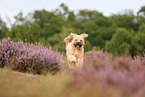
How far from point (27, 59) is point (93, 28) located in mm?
36927

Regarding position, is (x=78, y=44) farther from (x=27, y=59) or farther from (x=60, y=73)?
(x=27, y=59)

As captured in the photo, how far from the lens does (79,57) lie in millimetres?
7723

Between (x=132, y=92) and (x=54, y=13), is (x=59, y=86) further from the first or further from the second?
(x=54, y=13)

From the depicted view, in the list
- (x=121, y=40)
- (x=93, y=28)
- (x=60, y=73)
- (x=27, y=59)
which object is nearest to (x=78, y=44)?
(x=60, y=73)

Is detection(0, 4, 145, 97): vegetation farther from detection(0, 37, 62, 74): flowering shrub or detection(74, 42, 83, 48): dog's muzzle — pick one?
detection(74, 42, 83, 48): dog's muzzle

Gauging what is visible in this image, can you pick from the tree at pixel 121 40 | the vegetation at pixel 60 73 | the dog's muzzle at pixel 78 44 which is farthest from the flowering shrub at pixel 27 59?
the tree at pixel 121 40

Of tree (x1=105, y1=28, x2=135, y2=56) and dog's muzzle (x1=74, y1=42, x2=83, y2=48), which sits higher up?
dog's muzzle (x1=74, y1=42, x2=83, y2=48)

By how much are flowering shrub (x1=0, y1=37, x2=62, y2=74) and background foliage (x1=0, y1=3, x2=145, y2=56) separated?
8703 millimetres

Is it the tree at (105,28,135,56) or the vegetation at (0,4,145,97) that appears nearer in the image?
the vegetation at (0,4,145,97)

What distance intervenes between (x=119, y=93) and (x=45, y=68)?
15.4 feet

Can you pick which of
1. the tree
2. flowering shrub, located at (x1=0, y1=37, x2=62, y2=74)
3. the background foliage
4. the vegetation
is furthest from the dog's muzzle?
the tree

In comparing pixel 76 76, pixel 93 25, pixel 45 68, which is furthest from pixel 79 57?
pixel 93 25

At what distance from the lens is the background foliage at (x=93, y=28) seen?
27.1 meters

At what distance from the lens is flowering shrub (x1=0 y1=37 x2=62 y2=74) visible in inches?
276
